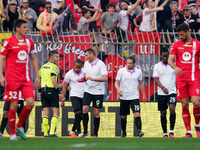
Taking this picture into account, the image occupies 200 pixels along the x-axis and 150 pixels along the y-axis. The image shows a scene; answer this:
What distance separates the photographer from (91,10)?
1798 cm

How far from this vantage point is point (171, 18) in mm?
17734

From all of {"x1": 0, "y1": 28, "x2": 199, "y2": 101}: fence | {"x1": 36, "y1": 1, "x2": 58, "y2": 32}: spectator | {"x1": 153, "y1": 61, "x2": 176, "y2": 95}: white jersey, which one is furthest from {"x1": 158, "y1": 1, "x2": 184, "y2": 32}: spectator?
{"x1": 153, "y1": 61, "x2": 176, "y2": 95}: white jersey

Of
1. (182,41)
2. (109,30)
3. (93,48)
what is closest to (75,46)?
(93,48)

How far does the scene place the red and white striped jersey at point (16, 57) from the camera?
32.8ft

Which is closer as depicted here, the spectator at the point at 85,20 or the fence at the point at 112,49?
the fence at the point at 112,49

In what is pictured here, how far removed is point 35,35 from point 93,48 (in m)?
1.74

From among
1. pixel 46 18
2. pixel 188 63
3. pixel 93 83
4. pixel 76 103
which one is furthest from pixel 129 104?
pixel 46 18

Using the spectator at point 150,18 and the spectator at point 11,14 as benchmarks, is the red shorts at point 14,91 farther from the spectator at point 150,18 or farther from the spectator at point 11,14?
the spectator at point 150,18

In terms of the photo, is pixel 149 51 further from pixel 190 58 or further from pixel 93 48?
pixel 190 58

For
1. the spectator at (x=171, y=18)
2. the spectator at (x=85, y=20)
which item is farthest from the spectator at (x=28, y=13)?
the spectator at (x=171, y=18)

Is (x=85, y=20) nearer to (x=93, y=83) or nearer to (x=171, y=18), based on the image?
Result: (x=171, y=18)

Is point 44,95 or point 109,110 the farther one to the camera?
point 109,110

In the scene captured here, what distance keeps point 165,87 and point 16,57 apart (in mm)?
5115

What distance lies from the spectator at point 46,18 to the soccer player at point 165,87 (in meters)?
4.25
